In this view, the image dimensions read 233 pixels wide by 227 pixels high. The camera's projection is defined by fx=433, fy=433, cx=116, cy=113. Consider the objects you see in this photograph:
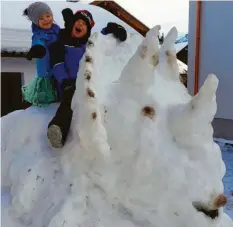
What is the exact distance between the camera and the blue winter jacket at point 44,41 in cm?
158

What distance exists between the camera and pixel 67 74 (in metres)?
1.53

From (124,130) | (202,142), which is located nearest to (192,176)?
(202,142)

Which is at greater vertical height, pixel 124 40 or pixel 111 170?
pixel 124 40

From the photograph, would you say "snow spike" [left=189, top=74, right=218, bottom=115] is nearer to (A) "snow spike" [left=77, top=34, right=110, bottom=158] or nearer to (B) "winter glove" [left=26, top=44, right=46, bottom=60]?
(A) "snow spike" [left=77, top=34, right=110, bottom=158]

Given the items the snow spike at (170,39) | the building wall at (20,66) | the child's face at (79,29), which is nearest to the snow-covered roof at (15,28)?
the building wall at (20,66)

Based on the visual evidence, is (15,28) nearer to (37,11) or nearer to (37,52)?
(37,11)

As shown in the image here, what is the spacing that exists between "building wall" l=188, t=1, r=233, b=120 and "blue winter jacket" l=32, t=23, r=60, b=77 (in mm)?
3186

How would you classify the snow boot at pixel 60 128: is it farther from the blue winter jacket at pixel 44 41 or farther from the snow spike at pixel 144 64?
the blue winter jacket at pixel 44 41

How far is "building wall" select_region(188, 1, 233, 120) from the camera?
4477mm

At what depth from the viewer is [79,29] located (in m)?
1.59

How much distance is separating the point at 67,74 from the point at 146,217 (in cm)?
63

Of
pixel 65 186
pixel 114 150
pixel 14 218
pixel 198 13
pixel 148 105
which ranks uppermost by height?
pixel 198 13

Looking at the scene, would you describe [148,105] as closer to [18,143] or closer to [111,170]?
[111,170]

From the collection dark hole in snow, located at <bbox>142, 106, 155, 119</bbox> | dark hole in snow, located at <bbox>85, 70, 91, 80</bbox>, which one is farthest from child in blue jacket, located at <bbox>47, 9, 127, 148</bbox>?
dark hole in snow, located at <bbox>142, 106, 155, 119</bbox>
